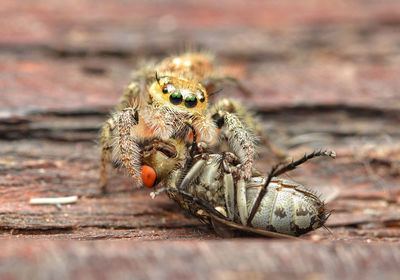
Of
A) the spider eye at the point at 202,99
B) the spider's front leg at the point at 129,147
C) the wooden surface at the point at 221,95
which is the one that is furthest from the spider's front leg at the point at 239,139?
the spider's front leg at the point at 129,147

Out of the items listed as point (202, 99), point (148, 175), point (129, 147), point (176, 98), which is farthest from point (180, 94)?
point (148, 175)

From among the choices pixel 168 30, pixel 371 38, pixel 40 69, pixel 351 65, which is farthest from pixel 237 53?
pixel 40 69

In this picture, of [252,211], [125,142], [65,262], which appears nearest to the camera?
[65,262]

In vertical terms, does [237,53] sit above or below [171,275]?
above

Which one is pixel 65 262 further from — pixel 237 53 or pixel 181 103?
pixel 237 53

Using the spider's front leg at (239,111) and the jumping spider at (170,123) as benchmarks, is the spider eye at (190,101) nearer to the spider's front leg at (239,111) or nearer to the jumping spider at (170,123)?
the jumping spider at (170,123)

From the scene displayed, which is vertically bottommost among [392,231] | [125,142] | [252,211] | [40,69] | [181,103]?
[392,231]

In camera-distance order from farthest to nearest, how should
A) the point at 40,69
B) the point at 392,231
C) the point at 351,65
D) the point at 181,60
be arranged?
1. the point at 351,65
2. the point at 40,69
3. the point at 181,60
4. the point at 392,231

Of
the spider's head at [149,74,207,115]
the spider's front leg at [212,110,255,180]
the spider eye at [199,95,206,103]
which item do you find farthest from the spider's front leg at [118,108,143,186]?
the spider's front leg at [212,110,255,180]
